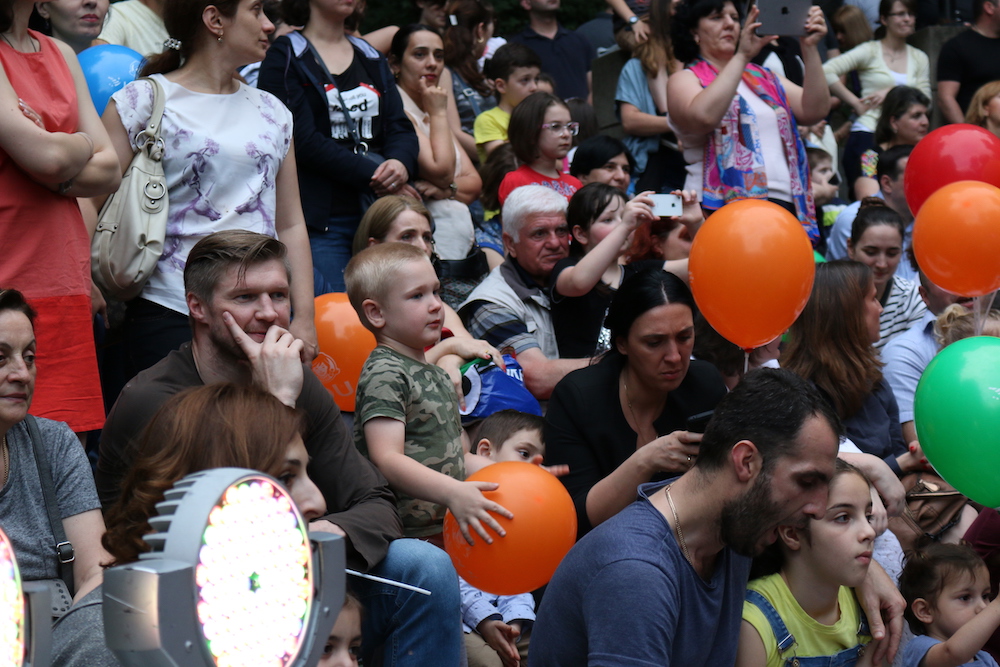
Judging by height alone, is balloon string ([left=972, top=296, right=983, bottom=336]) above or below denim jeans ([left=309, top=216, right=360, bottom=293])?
below

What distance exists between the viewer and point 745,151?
5.10m

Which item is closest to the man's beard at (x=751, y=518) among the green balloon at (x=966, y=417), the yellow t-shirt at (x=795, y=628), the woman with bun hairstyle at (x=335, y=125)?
the yellow t-shirt at (x=795, y=628)

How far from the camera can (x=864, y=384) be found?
4.21 m

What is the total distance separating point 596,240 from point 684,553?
249 cm

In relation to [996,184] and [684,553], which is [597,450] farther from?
[996,184]

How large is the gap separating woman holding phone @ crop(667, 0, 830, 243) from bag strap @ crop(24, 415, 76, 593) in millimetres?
3267

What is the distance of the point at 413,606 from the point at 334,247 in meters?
2.32

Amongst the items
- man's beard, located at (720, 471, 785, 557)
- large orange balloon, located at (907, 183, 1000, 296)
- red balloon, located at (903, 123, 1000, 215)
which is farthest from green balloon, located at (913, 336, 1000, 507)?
red balloon, located at (903, 123, 1000, 215)

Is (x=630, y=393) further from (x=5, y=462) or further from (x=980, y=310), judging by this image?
(x=5, y=462)

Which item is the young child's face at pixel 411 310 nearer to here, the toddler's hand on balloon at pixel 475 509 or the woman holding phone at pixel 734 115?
the toddler's hand on balloon at pixel 475 509

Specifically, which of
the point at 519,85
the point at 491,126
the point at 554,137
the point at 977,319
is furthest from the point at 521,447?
the point at 519,85

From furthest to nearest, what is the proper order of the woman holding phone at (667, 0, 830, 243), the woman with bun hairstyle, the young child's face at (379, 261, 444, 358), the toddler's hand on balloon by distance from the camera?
the woman holding phone at (667, 0, 830, 243), the woman with bun hairstyle, the young child's face at (379, 261, 444, 358), the toddler's hand on balloon

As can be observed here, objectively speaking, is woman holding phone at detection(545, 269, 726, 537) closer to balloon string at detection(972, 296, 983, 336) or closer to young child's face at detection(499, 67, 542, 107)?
balloon string at detection(972, 296, 983, 336)

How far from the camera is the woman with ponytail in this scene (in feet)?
11.7
